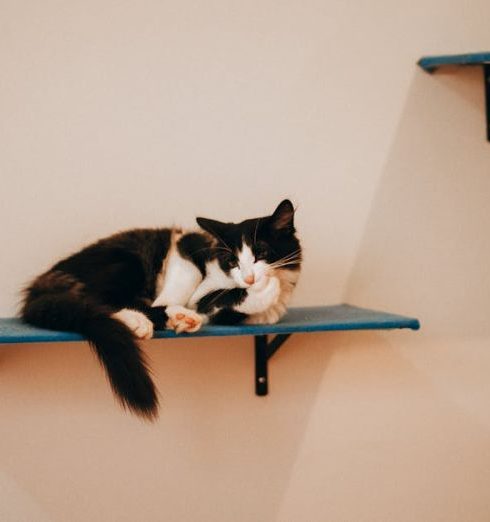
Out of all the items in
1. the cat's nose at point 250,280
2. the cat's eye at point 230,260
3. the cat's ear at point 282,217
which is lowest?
the cat's nose at point 250,280

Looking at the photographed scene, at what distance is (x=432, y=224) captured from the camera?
52.9 inches

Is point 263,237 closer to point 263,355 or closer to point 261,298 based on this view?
point 261,298

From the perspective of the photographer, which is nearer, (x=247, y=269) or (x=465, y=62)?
(x=247, y=269)

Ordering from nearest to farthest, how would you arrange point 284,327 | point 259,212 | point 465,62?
point 284,327, point 465,62, point 259,212

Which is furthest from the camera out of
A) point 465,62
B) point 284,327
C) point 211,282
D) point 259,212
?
point 259,212

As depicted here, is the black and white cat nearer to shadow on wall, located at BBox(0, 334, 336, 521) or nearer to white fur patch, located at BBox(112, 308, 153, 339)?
white fur patch, located at BBox(112, 308, 153, 339)

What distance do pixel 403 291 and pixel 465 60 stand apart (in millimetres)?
583

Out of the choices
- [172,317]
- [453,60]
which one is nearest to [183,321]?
[172,317]

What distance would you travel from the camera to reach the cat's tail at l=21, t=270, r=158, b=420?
860 mm

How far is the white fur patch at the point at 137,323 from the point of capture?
91 cm

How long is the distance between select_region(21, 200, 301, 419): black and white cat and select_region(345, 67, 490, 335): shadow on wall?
356 mm

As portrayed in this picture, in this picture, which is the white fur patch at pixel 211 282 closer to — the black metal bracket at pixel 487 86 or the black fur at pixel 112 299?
the black fur at pixel 112 299

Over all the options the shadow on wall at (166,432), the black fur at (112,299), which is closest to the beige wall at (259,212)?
the shadow on wall at (166,432)

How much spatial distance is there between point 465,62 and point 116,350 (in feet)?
3.40
